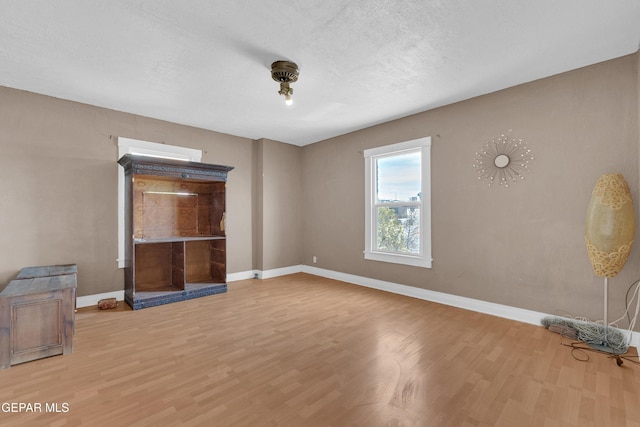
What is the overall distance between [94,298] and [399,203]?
465 centimetres

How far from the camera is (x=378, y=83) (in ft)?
10.7

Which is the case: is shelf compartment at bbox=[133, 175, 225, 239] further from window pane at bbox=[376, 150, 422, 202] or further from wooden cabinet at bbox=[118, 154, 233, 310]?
window pane at bbox=[376, 150, 422, 202]

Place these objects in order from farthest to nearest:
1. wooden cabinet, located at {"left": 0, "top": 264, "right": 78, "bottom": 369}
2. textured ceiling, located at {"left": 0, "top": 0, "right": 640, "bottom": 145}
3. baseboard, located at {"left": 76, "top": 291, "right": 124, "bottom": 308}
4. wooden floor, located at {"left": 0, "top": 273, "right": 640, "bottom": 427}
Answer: baseboard, located at {"left": 76, "top": 291, "right": 124, "bottom": 308}, wooden cabinet, located at {"left": 0, "top": 264, "right": 78, "bottom": 369}, textured ceiling, located at {"left": 0, "top": 0, "right": 640, "bottom": 145}, wooden floor, located at {"left": 0, "top": 273, "right": 640, "bottom": 427}

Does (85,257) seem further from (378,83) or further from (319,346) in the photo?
(378,83)

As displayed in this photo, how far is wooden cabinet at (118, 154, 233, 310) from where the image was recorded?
152 inches

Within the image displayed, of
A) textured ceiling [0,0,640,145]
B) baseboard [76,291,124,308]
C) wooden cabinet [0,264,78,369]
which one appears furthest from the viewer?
baseboard [76,291,124,308]

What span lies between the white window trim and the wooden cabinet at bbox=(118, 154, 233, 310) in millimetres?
113

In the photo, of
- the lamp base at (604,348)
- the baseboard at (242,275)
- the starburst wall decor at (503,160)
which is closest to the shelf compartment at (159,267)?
the baseboard at (242,275)

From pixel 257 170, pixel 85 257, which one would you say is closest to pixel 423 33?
pixel 257 170

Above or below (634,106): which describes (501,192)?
below

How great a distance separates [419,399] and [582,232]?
8.24ft

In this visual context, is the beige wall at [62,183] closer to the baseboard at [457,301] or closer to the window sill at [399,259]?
the baseboard at [457,301]

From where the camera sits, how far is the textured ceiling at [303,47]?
81.7 inches

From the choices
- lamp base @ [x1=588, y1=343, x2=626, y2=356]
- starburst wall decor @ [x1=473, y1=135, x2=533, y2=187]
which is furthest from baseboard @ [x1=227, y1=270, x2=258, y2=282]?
lamp base @ [x1=588, y1=343, x2=626, y2=356]
